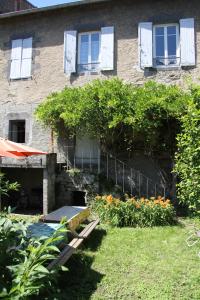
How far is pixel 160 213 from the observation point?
8.11 metres

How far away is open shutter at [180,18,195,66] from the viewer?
1042 cm

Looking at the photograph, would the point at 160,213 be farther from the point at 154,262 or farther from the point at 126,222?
the point at 154,262

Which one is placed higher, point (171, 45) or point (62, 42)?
point (62, 42)

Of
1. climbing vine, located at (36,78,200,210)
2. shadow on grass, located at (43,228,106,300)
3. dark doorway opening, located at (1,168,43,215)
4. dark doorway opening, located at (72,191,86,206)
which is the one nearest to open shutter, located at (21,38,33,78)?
climbing vine, located at (36,78,200,210)

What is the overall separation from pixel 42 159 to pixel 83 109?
1891mm

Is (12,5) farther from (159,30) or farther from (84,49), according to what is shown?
(159,30)

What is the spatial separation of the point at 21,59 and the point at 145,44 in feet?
15.2

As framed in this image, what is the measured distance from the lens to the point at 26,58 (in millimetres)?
12141

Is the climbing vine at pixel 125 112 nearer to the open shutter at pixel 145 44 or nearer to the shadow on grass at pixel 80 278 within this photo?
the open shutter at pixel 145 44

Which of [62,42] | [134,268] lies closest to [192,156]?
[134,268]

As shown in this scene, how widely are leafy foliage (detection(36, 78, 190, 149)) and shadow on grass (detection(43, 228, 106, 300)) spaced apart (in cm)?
420

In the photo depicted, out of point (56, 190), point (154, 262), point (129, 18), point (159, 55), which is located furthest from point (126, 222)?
point (129, 18)

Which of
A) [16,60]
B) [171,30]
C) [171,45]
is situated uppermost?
[171,30]

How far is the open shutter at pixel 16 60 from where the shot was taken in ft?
40.0
